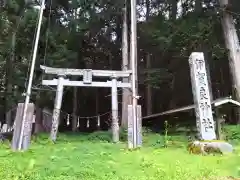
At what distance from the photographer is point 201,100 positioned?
9.81 m

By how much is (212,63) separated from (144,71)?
4681 mm

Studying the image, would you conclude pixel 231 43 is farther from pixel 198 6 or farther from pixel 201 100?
pixel 201 100

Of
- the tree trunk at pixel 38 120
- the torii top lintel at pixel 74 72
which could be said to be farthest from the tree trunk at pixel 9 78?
the torii top lintel at pixel 74 72

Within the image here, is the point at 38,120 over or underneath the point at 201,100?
over

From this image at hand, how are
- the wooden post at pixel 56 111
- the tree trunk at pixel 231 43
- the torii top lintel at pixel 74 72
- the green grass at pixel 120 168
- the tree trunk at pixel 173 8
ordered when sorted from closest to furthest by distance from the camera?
the green grass at pixel 120 168
the wooden post at pixel 56 111
the torii top lintel at pixel 74 72
the tree trunk at pixel 231 43
the tree trunk at pixel 173 8

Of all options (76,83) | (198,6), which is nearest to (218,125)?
(76,83)

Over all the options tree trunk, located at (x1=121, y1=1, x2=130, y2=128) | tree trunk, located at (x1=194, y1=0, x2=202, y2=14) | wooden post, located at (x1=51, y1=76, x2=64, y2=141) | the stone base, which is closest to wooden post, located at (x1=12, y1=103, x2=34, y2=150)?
wooden post, located at (x1=51, y1=76, x2=64, y2=141)

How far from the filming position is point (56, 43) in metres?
16.8

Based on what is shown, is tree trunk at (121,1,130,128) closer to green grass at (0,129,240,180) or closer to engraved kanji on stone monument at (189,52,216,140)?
engraved kanji on stone monument at (189,52,216,140)

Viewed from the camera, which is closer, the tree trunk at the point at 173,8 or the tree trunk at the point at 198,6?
the tree trunk at the point at 198,6

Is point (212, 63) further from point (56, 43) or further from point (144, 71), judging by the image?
point (56, 43)

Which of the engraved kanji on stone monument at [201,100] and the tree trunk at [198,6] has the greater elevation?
the tree trunk at [198,6]

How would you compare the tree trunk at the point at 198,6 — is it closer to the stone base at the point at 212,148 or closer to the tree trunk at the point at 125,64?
the tree trunk at the point at 125,64

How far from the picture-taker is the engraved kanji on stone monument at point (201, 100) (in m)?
9.35
